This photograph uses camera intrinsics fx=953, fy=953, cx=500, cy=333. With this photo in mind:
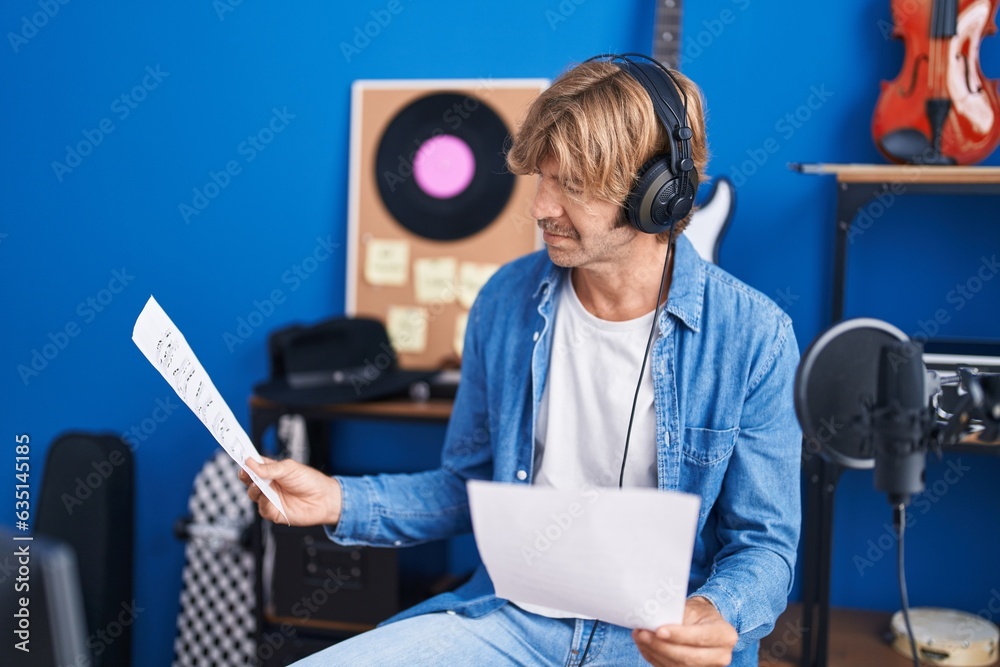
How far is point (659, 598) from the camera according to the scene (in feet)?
3.13

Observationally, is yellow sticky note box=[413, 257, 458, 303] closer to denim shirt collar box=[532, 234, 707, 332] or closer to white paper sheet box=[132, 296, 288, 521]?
denim shirt collar box=[532, 234, 707, 332]

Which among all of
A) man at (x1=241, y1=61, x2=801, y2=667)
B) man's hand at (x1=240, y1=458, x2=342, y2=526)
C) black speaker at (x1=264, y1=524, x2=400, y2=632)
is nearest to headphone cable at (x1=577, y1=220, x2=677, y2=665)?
man at (x1=241, y1=61, x2=801, y2=667)

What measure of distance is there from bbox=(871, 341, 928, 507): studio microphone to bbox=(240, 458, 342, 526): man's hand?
2.40 ft

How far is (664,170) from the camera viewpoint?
1.24 metres

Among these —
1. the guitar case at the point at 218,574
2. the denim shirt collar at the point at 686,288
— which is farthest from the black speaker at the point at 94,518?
the denim shirt collar at the point at 686,288

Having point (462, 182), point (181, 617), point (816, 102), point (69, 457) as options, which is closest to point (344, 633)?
point (181, 617)

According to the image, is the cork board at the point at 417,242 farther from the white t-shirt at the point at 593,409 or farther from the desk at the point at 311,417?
the white t-shirt at the point at 593,409

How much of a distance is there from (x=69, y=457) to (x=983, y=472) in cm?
200

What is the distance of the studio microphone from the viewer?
0.82 meters

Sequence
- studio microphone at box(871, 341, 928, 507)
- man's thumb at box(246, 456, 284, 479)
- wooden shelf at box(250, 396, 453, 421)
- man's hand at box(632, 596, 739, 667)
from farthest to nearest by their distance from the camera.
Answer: wooden shelf at box(250, 396, 453, 421) → man's thumb at box(246, 456, 284, 479) → man's hand at box(632, 596, 739, 667) → studio microphone at box(871, 341, 928, 507)

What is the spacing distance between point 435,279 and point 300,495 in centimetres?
103

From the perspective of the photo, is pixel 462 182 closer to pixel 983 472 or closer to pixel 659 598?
pixel 983 472

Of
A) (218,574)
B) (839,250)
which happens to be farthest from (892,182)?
(218,574)

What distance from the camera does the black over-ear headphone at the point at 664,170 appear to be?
4.04 feet
